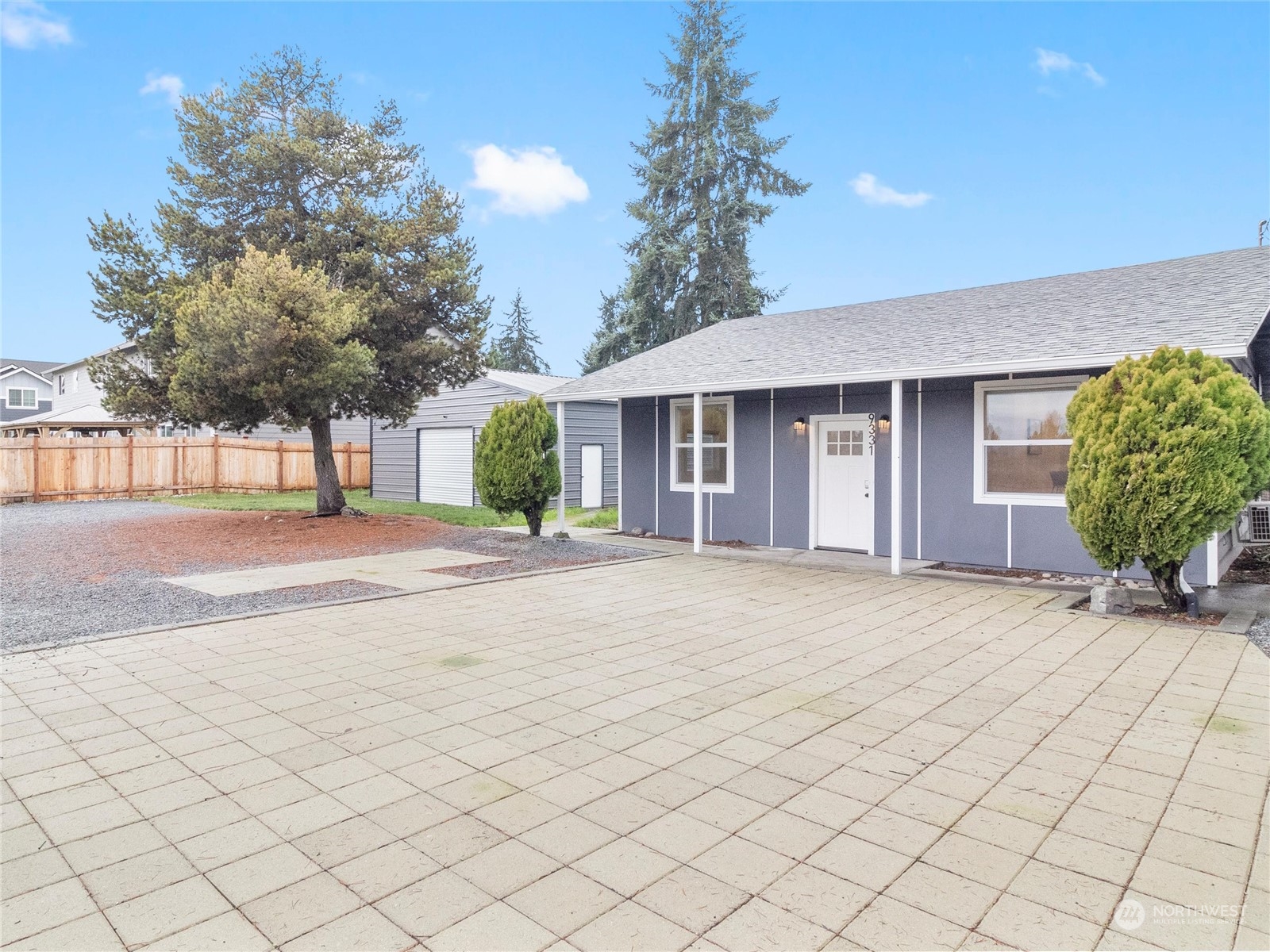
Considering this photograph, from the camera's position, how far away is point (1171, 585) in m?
6.59

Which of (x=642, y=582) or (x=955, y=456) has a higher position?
(x=955, y=456)

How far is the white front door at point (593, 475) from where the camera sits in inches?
707

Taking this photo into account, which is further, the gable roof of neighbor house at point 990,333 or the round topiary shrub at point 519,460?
the round topiary shrub at point 519,460

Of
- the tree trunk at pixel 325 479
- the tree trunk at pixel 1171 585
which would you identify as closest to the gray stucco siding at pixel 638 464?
the tree trunk at pixel 325 479

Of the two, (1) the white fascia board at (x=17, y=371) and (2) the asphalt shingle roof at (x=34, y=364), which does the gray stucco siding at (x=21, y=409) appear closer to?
(1) the white fascia board at (x=17, y=371)

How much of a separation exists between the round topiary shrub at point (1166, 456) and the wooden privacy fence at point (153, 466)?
20.9m

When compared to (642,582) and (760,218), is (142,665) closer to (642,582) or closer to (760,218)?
(642,582)

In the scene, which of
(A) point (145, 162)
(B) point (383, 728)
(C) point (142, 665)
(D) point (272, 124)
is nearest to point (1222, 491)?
(B) point (383, 728)

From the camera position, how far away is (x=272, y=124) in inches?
544

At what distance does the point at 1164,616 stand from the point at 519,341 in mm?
35483

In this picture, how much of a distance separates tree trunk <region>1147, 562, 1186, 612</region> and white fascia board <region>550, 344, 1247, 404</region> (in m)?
1.92

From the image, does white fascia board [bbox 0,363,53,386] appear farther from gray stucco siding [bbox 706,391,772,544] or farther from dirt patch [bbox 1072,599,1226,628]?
dirt patch [bbox 1072,599,1226,628]

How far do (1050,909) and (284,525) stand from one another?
13.6 meters

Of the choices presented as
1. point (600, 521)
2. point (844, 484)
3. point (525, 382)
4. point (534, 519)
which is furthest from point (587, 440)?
point (844, 484)
